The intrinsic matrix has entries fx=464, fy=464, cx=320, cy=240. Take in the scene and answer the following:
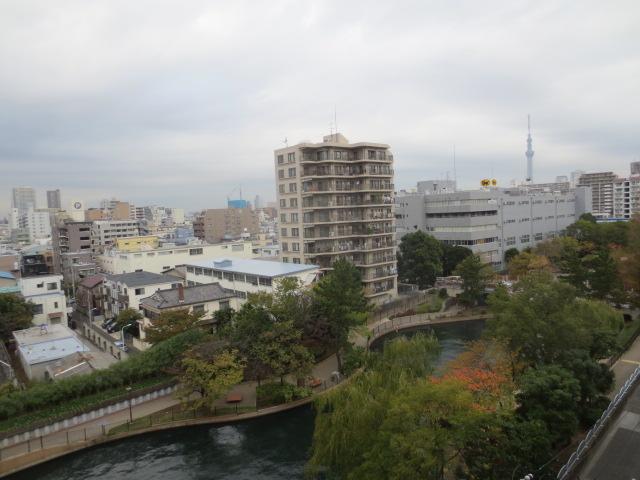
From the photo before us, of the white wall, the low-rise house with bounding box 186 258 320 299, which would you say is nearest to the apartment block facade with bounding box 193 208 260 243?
the white wall

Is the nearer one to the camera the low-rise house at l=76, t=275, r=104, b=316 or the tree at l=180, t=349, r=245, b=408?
the tree at l=180, t=349, r=245, b=408

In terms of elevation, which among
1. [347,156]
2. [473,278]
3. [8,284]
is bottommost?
[473,278]

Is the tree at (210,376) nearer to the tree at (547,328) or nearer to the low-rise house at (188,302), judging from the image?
the low-rise house at (188,302)

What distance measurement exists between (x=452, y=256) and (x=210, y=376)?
38820mm

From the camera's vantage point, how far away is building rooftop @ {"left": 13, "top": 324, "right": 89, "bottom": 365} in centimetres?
2928

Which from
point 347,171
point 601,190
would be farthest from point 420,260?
point 601,190

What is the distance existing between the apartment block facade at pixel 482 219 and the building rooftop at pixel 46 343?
149 feet

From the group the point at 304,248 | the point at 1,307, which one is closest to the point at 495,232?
the point at 304,248

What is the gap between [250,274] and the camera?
37.5 meters

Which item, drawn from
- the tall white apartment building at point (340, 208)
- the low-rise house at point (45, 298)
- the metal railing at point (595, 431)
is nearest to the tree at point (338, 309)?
the metal railing at point (595, 431)

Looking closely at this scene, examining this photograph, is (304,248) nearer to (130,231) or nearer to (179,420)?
(179,420)

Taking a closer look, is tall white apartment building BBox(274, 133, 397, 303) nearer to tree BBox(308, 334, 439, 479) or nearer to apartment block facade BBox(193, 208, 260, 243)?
tree BBox(308, 334, 439, 479)

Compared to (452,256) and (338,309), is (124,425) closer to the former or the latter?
(338,309)

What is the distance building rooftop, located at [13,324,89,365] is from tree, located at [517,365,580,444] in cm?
2675
